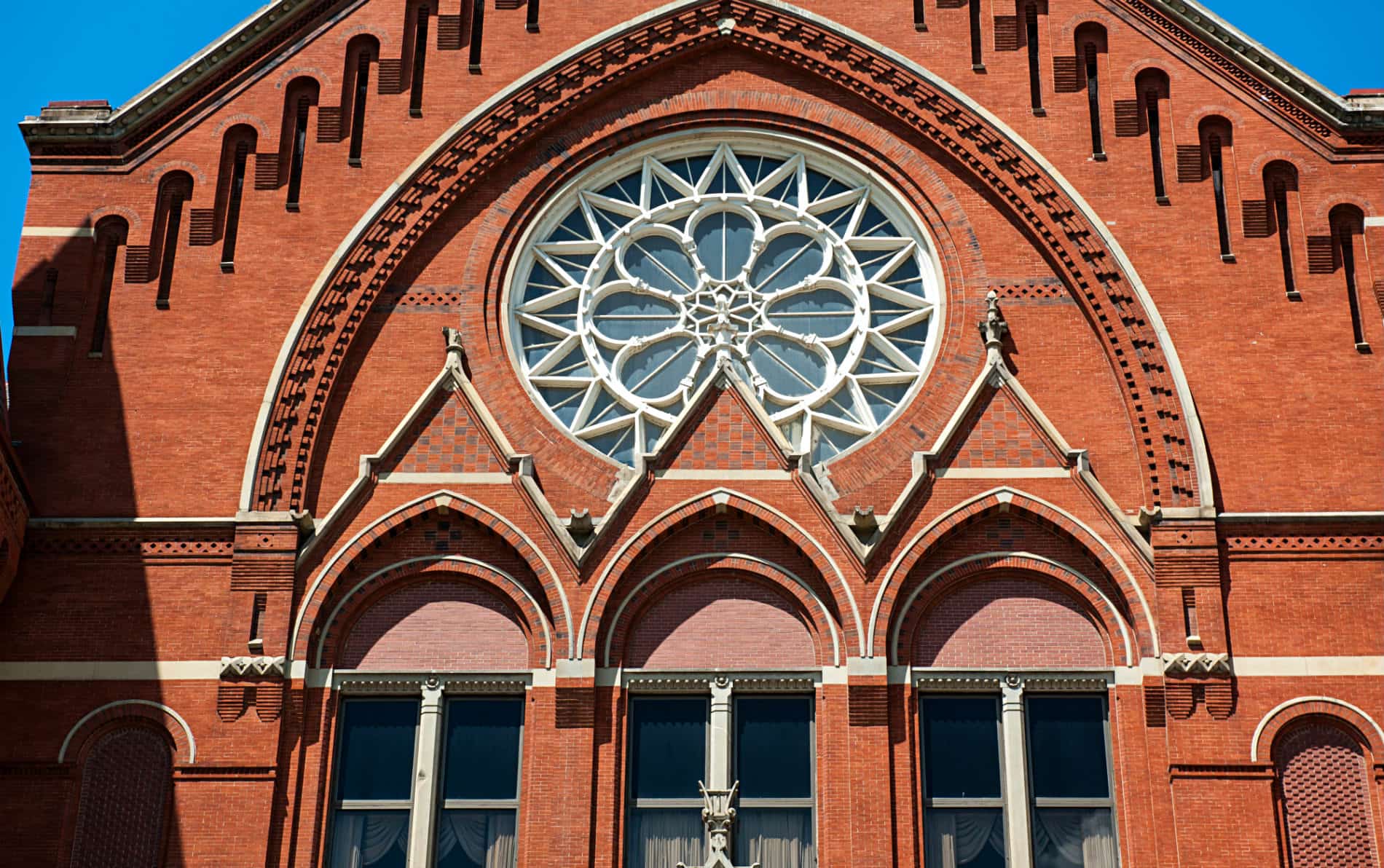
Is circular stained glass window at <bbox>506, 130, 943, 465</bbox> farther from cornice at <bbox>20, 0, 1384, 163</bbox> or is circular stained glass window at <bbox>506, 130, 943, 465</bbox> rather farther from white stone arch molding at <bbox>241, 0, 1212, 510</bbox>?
cornice at <bbox>20, 0, 1384, 163</bbox>

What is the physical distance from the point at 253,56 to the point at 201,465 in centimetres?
597

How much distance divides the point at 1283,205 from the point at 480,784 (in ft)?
41.7

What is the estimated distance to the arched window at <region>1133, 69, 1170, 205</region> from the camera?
2994 cm

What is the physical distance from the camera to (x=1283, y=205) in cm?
2966

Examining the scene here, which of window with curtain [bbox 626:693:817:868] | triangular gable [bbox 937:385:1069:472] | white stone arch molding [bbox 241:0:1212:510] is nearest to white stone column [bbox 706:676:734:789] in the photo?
window with curtain [bbox 626:693:817:868]

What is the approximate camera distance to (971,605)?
27.5 metres

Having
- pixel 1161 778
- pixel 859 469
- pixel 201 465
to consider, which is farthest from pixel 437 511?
pixel 1161 778

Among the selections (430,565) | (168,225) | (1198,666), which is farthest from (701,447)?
(168,225)

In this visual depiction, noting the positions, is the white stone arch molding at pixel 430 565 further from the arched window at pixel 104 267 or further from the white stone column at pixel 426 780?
the arched window at pixel 104 267

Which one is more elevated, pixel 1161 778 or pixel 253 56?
pixel 253 56

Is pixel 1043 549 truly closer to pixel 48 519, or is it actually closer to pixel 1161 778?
pixel 1161 778

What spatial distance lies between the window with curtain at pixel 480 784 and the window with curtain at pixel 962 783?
482cm

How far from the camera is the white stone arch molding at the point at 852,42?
28.0 m

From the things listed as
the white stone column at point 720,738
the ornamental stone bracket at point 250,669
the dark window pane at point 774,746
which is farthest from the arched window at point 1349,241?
the ornamental stone bracket at point 250,669
